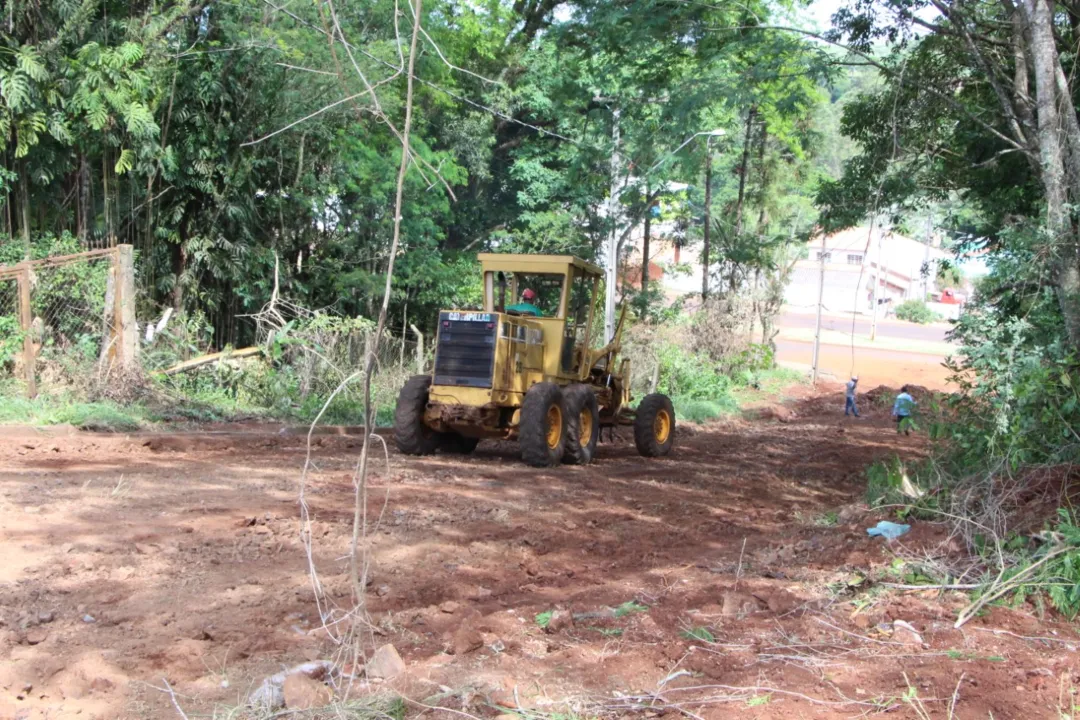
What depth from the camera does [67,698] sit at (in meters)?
4.61

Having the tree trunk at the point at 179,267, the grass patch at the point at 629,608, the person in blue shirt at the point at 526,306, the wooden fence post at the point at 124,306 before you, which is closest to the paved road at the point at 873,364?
the person in blue shirt at the point at 526,306

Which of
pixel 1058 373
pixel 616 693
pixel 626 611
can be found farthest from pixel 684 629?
pixel 1058 373

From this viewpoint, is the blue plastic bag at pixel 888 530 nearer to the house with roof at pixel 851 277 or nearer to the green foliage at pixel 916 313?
the house with roof at pixel 851 277

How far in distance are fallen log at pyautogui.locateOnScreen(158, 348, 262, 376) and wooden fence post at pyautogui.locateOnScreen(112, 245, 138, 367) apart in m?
0.67

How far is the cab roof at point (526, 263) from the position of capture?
500 inches

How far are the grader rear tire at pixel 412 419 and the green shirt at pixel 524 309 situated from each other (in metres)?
1.44

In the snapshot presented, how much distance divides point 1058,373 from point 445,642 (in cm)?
526

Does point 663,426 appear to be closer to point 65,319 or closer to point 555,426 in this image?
point 555,426

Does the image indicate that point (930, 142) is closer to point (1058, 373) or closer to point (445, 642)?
point (1058, 373)

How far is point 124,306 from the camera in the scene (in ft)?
45.5

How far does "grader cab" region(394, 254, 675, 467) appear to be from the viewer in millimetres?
12148

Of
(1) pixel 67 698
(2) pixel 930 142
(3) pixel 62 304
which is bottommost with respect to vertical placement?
(1) pixel 67 698

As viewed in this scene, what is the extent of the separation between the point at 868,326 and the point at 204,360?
1929 inches

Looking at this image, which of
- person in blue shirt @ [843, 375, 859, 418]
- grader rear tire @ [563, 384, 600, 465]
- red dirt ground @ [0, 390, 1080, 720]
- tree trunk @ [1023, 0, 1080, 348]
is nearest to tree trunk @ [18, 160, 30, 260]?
red dirt ground @ [0, 390, 1080, 720]
